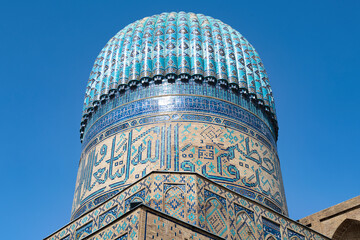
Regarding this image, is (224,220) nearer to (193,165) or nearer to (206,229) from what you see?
(206,229)

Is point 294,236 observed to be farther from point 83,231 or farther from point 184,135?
point 83,231

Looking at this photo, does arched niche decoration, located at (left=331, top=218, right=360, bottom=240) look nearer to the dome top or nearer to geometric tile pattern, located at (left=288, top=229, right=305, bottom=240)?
geometric tile pattern, located at (left=288, top=229, right=305, bottom=240)

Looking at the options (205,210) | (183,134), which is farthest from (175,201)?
(183,134)

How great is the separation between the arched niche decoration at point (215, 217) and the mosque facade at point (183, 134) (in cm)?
1

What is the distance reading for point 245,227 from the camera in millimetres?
5848

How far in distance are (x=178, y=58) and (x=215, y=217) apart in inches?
132

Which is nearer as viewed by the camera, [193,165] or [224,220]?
[224,220]

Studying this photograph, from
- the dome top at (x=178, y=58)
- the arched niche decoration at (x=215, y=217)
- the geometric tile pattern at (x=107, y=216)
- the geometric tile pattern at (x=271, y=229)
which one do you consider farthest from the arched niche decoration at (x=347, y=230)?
the geometric tile pattern at (x=107, y=216)

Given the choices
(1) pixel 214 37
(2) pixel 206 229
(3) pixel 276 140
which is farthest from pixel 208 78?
(2) pixel 206 229

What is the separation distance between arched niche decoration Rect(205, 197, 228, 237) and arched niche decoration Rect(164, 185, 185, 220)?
267 millimetres

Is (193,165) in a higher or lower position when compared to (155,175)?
higher

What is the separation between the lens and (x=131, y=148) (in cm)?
742

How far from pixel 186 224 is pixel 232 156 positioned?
252 centimetres

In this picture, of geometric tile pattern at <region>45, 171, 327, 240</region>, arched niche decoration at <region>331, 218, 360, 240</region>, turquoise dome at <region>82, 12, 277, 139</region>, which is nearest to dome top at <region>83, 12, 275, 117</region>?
turquoise dome at <region>82, 12, 277, 139</region>
